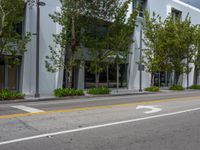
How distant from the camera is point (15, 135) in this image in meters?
9.77

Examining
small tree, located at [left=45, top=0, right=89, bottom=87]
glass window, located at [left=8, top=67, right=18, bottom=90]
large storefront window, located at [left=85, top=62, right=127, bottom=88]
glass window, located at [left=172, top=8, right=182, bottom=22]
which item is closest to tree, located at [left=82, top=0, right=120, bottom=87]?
small tree, located at [left=45, top=0, right=89, bottom=87]

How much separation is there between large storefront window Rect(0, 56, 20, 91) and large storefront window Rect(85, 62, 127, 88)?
6821mm

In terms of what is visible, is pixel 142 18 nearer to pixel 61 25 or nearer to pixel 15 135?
pixel 61 25

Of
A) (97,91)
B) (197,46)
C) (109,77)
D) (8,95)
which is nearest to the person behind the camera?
(8,95)

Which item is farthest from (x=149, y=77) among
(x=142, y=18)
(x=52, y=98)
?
(x=52, y=98)

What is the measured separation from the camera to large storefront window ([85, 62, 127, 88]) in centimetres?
3416

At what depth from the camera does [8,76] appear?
27703 millimetres

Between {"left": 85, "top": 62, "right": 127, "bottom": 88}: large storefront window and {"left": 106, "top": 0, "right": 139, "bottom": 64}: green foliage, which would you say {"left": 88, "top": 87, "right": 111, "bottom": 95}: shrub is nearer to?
{"left": 106, "top": 0, "right": 139, "bottom": 64}: green foliage

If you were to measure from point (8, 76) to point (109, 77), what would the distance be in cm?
1166

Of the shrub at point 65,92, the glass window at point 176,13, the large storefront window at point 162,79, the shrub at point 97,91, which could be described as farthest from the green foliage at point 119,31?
the glass window at point 176,13

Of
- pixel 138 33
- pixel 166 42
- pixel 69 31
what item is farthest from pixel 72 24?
pixel 166 42

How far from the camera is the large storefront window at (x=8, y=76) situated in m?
27.3

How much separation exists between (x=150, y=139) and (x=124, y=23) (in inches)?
862

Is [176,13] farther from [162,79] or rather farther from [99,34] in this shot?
[99,34]
